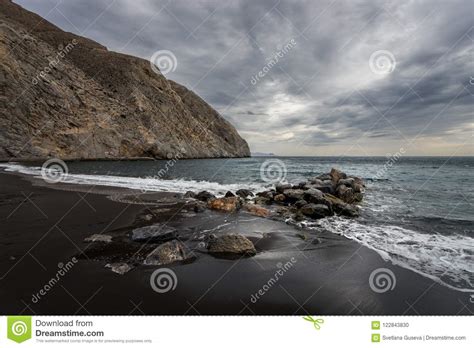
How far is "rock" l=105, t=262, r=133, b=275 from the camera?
5040 mm

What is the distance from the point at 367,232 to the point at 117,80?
67108 millimetres

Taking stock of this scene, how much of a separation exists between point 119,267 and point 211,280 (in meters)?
1.82

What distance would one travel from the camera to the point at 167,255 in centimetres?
570

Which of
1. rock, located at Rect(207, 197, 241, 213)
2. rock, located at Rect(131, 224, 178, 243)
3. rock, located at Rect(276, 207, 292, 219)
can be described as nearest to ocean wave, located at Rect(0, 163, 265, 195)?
rock, located at Rect(207, 197, 241, 213)

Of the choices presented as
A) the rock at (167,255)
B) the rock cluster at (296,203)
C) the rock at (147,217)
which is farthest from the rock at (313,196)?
the rock at (167,255)

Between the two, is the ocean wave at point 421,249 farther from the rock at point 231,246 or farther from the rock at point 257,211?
the rock at point 231,246

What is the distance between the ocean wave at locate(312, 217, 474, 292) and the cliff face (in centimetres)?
4947

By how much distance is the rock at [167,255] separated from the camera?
5508 mm

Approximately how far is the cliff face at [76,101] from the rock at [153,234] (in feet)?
151
